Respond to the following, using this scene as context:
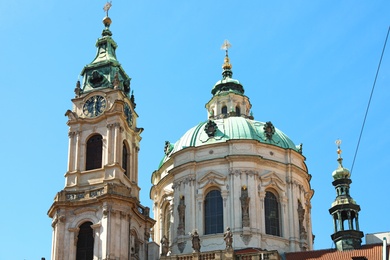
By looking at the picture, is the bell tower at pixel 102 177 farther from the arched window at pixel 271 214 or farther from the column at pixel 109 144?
the arched window at pixel 271 214

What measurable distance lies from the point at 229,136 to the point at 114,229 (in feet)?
36.4

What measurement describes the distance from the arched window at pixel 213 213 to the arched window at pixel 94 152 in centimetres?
739

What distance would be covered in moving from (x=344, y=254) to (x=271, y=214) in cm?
683

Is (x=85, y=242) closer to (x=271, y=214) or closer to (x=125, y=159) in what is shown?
(x=125, y=159)

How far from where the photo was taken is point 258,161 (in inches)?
2018

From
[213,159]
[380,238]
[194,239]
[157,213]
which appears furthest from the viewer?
[157,213]

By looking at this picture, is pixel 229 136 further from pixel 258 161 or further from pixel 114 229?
pixel 114 229

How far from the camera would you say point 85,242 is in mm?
46344

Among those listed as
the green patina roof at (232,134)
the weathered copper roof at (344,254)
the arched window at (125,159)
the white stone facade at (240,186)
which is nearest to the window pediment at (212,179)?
the white stone facade at (240,186)

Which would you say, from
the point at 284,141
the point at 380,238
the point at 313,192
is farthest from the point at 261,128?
the point at 380,238

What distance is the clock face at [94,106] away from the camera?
5041 centimetres

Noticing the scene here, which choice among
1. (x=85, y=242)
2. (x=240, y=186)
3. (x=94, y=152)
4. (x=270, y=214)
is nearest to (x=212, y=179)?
(x=240, y=186)

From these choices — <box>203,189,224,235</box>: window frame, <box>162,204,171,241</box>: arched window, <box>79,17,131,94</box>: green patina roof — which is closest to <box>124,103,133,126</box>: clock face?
<box>79,17,131,94</box>: green patina roof

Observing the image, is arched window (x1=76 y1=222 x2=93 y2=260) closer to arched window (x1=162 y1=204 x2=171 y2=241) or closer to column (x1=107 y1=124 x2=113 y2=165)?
column (x1=107 y1=124 x2=113 y2=165)
